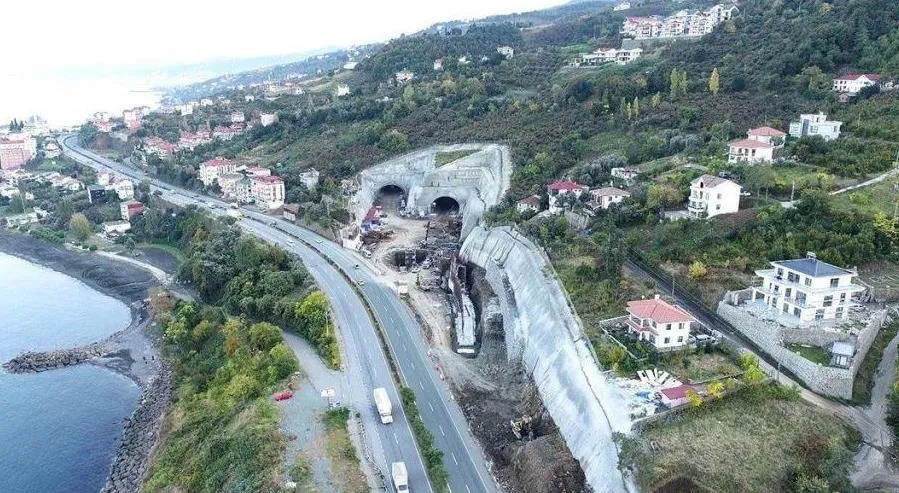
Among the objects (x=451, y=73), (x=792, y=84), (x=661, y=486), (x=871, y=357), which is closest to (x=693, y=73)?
(x=792, y=84)

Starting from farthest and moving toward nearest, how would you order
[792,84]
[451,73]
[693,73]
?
[451,73], [693,73], [792,84]

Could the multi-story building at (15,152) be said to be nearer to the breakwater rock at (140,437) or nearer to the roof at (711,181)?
the breakwater rock at (140,437)

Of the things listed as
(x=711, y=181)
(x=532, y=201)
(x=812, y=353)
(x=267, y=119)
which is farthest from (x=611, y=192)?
(x=267, y=119)

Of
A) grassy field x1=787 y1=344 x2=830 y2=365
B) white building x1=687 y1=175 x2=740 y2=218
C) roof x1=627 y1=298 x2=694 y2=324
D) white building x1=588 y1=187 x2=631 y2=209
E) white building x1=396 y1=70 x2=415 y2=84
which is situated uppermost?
white building x1=396 y1=70 x2=415 y2=84

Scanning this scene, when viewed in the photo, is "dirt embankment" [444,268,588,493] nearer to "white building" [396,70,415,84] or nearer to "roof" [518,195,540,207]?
"roof" [518,195,540,207]

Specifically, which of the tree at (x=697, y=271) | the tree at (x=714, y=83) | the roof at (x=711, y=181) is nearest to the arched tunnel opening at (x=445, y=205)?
the tree at (x=714, y=83)

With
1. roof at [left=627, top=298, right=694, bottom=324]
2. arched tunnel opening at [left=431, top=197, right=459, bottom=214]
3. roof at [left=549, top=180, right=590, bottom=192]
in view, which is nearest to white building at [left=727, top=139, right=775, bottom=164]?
roof at [left=549, top=180, right=590, bottom=192]

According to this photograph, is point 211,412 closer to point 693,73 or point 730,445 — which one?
point 730,445
